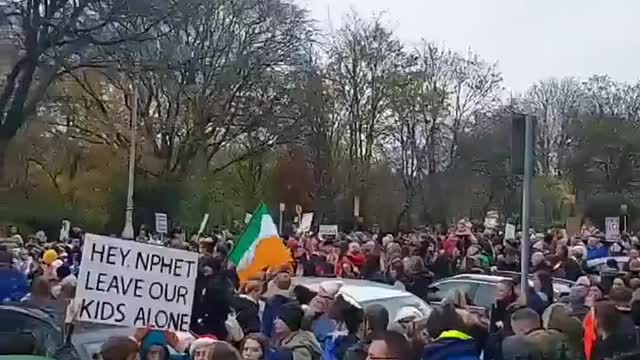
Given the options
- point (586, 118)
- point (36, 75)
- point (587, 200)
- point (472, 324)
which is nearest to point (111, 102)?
point (36, 75)

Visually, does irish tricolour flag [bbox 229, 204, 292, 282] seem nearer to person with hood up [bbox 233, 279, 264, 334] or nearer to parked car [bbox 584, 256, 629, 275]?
person with hood up [bbox 233, 279, 264, 334]

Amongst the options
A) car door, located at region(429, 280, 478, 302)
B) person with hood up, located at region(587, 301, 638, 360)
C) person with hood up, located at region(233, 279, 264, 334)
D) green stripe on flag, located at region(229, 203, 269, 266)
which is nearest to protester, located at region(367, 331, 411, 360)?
person with hood up, located at region(587, 301, 638, 360)

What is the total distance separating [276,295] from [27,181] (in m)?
37.3

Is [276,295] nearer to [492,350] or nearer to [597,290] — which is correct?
[492,350]

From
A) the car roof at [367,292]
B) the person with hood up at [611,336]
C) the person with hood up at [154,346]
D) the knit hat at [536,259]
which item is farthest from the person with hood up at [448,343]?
the knit hat at [536,259]

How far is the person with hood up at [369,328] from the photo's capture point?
7906 mm

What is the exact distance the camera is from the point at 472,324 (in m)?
8.95

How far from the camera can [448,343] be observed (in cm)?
743

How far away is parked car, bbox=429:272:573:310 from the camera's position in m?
15.9

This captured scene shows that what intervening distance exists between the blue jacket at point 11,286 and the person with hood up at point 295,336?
4613 millimetres

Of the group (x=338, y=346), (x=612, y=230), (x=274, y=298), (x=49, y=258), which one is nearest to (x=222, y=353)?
(x=338, y=346)

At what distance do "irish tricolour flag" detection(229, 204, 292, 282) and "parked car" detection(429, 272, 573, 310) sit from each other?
345cm

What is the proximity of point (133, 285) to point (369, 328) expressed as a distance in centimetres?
193

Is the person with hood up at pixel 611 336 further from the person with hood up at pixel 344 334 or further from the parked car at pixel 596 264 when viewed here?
the parked car at pixel 596 264
